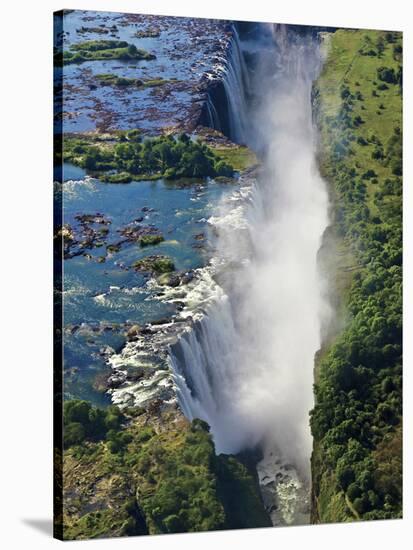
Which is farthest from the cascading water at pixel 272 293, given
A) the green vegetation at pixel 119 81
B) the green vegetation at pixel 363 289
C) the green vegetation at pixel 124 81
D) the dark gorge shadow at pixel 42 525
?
the dark gorge shadow at pixel 42 525

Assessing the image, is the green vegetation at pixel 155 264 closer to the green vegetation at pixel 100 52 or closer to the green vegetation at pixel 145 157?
the green vegetation at pixel 145 157

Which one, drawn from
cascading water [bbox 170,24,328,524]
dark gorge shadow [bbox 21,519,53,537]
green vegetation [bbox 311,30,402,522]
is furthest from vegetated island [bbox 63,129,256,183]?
dark gorge shadow [bbox 21,519,53,537]

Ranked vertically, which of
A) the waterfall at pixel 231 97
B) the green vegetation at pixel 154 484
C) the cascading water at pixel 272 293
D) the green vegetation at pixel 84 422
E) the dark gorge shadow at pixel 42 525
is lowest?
the dark gorge shadow at pixel 42 525

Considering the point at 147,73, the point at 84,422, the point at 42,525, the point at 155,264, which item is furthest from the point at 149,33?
the point at 42,525

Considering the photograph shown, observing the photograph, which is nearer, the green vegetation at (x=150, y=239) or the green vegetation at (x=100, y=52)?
the green vegetation at (x=100, y=52)

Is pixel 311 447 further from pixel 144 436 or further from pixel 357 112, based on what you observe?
pixel 357 112

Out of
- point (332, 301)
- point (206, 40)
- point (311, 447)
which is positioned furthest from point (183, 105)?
point (311, 447)
